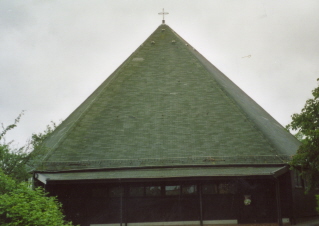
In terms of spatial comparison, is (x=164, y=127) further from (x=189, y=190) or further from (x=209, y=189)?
(x=209, y=189)

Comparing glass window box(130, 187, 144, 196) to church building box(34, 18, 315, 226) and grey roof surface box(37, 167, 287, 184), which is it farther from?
grey roof surface box(37, 167, 287, 184)

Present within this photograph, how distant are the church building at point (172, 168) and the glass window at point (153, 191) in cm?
4

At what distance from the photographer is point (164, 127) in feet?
52.5

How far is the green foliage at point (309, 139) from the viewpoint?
11781mm

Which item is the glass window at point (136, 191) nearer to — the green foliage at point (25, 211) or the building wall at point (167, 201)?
the building wall at point (167, 201)

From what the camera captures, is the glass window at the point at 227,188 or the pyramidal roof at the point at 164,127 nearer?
the glass window at the point at 227,188

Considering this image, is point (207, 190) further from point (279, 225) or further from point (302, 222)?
point (302, 222)

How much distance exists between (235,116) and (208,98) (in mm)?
1697

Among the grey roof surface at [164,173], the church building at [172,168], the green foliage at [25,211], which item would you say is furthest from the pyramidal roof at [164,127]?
the green foliage at [25,211]

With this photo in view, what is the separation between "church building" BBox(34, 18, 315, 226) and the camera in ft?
45.6

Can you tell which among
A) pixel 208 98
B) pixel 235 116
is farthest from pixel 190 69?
pixel 235 116

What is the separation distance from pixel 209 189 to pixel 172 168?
1.72m

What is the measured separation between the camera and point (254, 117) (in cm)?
1730

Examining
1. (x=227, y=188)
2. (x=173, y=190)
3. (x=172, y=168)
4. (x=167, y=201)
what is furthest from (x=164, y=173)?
(x=227, y=188)
